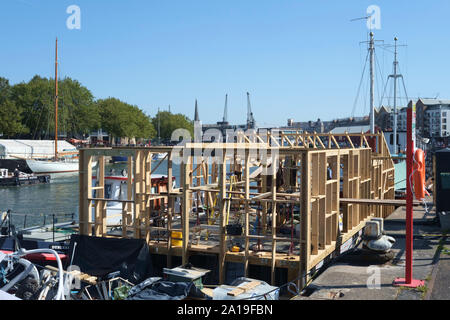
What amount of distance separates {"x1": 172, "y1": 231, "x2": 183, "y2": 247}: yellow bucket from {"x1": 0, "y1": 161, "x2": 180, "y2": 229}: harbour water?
1883 cm

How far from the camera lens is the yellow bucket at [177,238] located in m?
15.6

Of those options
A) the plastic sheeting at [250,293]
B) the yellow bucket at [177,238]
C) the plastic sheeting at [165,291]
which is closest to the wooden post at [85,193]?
the yellow bucket at [177,238]

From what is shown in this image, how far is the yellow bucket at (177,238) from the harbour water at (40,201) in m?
18.8

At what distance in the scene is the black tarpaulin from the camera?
1456 centimetres

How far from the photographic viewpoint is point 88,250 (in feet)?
50.0

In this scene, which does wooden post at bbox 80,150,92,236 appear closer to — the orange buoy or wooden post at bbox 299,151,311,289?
wooden post at bbox 299,151,311,289

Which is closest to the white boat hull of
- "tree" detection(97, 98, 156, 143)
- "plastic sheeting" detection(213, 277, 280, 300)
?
"tree" detection(97, 98, 156, 143)

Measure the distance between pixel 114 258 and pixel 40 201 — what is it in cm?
3452

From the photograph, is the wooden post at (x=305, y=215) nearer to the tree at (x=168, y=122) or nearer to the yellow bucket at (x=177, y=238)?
the yellow bucket at (x=177, y=238)

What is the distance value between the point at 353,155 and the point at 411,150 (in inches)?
294

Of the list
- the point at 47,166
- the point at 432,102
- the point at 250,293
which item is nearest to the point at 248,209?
the point at 250,293

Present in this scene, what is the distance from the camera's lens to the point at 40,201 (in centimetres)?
4609

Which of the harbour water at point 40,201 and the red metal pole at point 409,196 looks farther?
the harbour water at point 40,201
